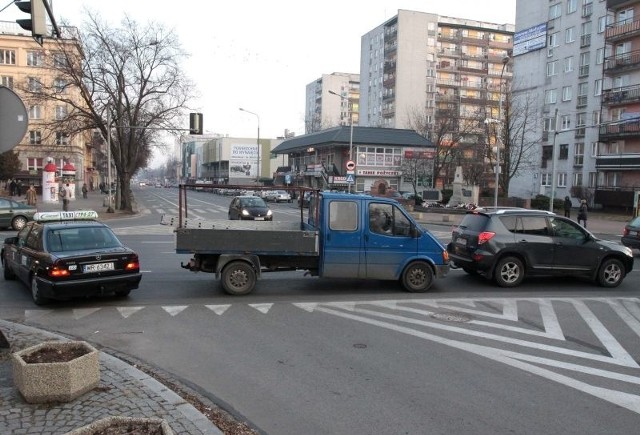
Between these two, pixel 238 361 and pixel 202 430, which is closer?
pixel 202 430

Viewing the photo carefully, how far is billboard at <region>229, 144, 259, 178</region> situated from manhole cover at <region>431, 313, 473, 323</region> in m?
103

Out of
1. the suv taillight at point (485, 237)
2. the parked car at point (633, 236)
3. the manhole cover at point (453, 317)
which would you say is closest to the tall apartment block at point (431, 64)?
the parked car at point (633, 236)

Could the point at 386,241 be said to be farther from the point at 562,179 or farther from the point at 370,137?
A: the point at 562,179

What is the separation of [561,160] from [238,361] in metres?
57.8

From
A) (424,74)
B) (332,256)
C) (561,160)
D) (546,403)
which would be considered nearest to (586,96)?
(561,160)

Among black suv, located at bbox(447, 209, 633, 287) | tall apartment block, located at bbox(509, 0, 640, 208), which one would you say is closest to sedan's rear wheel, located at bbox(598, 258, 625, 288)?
black suv, located at bbox(447, 209, 633, 287)

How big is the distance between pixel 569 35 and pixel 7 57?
65774mm

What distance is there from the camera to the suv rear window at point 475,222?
38.4 feet

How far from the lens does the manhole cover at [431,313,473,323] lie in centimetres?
859

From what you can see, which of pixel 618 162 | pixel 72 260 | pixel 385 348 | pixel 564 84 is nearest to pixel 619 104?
pixel 618 162

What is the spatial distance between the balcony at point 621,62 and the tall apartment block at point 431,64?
38776 millimetres

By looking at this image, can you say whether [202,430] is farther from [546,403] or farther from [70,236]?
[70,236]

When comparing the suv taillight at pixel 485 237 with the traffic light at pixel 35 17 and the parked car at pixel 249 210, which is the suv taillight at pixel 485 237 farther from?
the parked car at pixel 249 210

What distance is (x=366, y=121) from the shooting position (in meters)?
107
